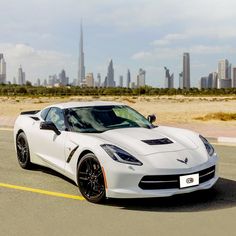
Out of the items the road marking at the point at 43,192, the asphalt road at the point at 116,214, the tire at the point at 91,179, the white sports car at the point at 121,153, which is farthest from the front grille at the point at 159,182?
the road marking at the point at 43,192

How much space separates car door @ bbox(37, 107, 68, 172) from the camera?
6.64 m

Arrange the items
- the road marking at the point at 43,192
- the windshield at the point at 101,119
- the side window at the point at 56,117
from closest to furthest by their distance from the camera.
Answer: the road marking at the point at 43,192 < the windshield at the point at 101,119 < the side window at the point at 56,117

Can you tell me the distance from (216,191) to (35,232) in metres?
2.86

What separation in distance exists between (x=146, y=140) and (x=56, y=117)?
2.02m

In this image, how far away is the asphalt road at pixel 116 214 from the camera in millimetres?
4629

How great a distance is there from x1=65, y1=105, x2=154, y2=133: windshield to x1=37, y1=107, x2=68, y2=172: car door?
0.19m

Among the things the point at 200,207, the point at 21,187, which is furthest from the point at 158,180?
the point at 21,187

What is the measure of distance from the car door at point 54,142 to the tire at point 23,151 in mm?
647

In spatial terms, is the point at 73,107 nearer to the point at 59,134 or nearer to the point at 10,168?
the point at 59,134

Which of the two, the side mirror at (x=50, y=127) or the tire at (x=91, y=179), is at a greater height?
the side mirror at (x=50, y=127)

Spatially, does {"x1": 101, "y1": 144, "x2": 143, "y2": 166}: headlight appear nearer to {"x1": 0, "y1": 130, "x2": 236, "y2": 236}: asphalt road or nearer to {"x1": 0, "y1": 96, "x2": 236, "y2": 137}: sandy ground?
{"x1": 0, "y1": 130, "x2": 236, "y2": 236}: asphalt road

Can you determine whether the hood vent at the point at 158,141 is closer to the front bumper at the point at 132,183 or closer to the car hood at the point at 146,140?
the car hood at the point at 146,140

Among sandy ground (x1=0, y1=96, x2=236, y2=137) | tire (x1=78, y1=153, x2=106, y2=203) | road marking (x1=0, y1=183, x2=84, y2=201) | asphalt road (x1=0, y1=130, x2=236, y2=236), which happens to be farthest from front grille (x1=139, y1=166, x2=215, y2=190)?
sandy ground (x1=0, y1=96, x2=236, y2=137)

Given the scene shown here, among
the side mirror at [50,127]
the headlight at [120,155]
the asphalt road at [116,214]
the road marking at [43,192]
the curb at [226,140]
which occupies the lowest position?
the curb at [226,140]
